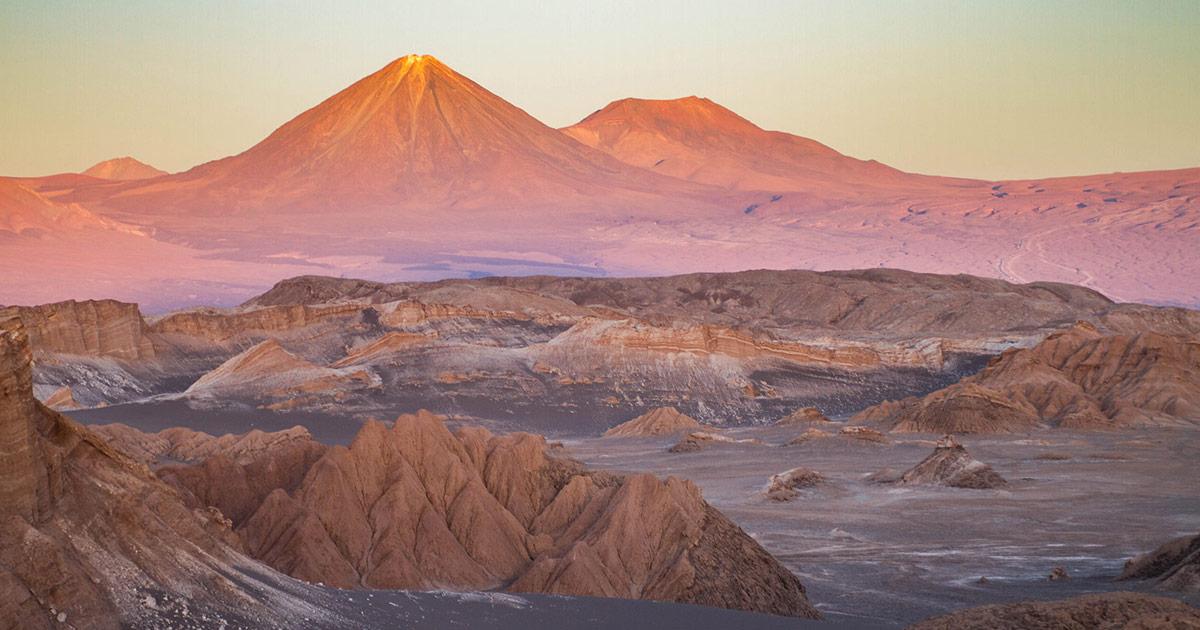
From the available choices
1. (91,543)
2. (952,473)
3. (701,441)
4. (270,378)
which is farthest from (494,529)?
(270,378)

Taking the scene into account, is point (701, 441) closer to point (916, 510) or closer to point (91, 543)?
point (916, 510)

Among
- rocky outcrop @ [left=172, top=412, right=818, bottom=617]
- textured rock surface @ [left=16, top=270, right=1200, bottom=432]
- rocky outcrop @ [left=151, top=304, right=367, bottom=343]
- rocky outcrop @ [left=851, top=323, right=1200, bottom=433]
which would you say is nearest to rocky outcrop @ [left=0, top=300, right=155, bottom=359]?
textured rock surface @ [left=16, top=270, right=1200, bottom=432]

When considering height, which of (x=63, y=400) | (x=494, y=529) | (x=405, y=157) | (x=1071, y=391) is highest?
(x=405, y=157)

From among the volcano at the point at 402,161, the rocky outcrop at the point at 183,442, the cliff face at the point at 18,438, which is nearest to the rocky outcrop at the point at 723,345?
the rocky outcrop at the point at 183,442

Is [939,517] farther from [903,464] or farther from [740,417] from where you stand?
[740,417]

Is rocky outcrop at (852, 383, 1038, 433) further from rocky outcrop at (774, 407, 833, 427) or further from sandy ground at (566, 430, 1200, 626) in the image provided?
rocky outcrop at (774, 407, 833, 427)

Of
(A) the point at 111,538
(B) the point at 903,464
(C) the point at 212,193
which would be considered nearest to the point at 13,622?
(A) the point at 111,538
